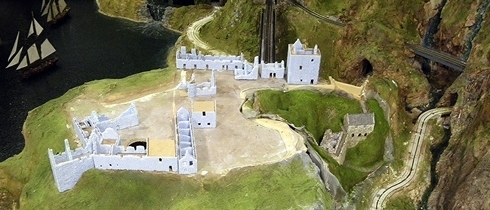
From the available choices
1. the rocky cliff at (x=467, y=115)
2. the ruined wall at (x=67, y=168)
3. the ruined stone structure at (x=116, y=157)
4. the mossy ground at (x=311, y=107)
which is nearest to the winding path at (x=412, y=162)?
the rocky cliff at (x=467, y=115)

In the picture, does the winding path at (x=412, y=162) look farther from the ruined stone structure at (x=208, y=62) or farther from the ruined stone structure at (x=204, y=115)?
the ruined stone structure at (x=208, y=62)

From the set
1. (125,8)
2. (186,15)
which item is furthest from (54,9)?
(186,15)

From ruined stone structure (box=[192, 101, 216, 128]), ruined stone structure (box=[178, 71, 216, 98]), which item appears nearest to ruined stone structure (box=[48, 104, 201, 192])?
ruined stone structure (box=[192, 101, 216, 128])

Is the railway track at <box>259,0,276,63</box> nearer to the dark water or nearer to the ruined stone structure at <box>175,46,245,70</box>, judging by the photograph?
the ruined stone structure at <box>175,46,245,70</box>

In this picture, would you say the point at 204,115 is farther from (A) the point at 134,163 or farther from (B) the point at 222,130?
(A) the point at 134,163

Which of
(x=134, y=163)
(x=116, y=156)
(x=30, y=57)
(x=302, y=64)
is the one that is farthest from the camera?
(x=30, y=57)

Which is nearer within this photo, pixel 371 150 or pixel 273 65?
pixel 371 150
